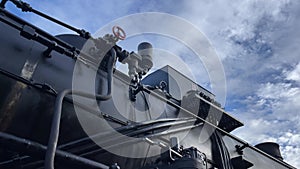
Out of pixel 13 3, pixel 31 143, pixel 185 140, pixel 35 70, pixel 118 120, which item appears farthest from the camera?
pixel 185 140

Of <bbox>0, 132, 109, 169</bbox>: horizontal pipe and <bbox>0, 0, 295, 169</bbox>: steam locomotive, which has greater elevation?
<bbox>0, 0, 295, 169</bbox>: steam locomotive

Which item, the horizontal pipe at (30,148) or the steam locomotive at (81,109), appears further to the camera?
the steam locomotive at (81,109)

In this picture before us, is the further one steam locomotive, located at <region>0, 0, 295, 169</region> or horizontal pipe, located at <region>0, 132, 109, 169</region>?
steam locomotive, located at <region>0, 0, 295, 169</region>

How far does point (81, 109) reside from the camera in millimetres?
2025

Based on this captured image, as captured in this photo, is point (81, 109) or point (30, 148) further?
point (81, 109)

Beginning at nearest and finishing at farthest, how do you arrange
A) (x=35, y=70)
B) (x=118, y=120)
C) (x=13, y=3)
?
(x=35, y=70)
(x=13, y=3)
(x=118, y=120)

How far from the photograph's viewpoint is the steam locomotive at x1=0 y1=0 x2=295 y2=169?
5.41ft

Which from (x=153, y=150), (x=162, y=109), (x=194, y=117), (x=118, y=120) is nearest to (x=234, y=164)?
(x=194, y=117)

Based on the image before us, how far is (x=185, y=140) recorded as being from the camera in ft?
9.29

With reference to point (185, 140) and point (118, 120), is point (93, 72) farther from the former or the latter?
point (185, 140)

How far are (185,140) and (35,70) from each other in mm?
1612

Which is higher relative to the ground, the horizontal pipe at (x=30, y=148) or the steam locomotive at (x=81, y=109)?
the steam locomotive at (x=81, y=109)

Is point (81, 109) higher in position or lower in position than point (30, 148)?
higher

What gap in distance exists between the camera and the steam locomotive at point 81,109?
1.65 metres
